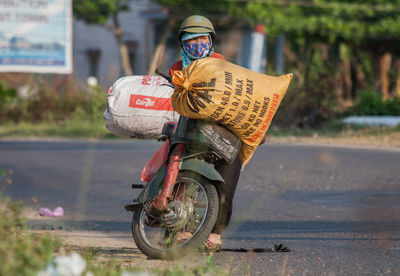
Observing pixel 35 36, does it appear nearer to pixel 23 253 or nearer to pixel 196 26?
pixel 196 26

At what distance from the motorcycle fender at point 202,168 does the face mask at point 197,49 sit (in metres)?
0.71

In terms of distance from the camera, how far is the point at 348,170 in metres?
10.6

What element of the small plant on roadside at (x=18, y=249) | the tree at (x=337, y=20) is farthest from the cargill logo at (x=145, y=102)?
the tree at (x=337, y=20)

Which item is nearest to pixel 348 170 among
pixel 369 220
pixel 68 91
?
pixel 369 220

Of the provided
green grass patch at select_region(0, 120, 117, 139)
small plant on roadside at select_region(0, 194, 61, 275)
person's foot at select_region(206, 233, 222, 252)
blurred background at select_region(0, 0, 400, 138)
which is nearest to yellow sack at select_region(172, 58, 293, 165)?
person's foot at select_region(206, 233, 222, 252)

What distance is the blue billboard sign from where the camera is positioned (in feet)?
77.5

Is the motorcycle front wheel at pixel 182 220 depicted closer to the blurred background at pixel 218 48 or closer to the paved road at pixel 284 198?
the paved road at pixel 284 198

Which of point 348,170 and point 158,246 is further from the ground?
point 158,246

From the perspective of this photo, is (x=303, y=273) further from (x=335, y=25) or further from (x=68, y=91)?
(x=335, y=25)

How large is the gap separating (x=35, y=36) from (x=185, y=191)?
19.7 metres

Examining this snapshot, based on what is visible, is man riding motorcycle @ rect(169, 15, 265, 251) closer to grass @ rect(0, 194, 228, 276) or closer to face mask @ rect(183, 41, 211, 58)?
face mask @ rect(183, 41, 211, 58)

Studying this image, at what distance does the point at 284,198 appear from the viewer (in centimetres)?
856

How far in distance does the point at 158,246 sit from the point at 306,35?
1008 inches

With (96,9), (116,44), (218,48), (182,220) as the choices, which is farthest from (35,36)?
(182,220)
